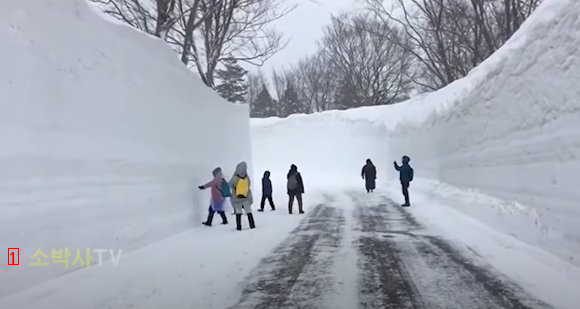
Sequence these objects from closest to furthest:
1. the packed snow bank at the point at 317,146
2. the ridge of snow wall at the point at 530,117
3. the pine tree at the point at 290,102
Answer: the ridge of snow wall at the point at 530,117 → the packed snow bank at the point at 317,146 → the pine tree at the point at 290,102

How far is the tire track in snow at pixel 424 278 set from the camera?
529cm

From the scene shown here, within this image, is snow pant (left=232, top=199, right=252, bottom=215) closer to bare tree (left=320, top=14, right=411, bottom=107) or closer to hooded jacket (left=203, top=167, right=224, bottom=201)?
hooded jacket (left=203, top=167, right=224, bottom=201)

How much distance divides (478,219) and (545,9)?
4.92 meters

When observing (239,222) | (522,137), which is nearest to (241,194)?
(239,222)

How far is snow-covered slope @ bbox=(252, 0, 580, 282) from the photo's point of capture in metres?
7.93

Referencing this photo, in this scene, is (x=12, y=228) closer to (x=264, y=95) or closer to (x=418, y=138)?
(x=418, y=138)

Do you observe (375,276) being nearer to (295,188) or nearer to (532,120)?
(532,120)

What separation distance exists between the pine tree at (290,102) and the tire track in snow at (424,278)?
51202 millimetres

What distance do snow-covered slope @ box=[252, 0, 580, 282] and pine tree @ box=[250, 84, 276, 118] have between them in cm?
4239

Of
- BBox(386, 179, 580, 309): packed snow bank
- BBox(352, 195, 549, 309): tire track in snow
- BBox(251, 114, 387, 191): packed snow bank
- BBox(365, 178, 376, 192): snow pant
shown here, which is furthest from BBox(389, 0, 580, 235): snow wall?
BBox(251, 114, 387, 191): packed snow bank

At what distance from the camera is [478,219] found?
12039mm

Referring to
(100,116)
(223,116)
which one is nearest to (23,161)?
(100,116)

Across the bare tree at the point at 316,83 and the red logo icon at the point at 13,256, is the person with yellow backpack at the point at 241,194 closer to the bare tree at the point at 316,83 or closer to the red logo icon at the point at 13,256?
the red logo icon at the point at 13,256

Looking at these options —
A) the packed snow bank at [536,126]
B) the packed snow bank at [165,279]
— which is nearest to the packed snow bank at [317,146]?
the packed snow bank at [536,126]
